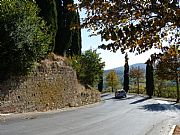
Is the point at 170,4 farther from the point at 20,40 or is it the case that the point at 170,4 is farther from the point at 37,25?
the point at 37,25

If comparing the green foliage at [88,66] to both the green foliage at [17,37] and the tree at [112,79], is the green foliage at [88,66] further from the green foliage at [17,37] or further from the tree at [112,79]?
the tree at [112,79]

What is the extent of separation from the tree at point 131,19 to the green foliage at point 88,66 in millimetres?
34193

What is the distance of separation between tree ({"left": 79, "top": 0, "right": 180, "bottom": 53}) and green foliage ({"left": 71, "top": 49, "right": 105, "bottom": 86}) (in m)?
34.2

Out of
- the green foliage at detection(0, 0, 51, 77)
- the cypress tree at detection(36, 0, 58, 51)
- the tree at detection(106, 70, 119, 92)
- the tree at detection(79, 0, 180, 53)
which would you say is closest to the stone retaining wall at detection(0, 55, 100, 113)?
the green foliage at detection(0, 0, 51, 77)

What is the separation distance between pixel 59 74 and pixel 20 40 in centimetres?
974

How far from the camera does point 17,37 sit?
26.0 m

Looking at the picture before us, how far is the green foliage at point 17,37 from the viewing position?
25891 millimetres

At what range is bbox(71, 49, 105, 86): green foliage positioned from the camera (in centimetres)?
4505

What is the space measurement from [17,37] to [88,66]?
27333mm

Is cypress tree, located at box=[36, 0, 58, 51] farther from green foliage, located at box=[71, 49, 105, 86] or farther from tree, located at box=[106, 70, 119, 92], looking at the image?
tree, located at box=[106, 70, 119, 92]

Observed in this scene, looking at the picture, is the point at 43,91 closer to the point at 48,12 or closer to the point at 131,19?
the point at 48,12

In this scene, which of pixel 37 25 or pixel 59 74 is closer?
pixel 37 25

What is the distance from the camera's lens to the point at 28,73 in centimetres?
2833

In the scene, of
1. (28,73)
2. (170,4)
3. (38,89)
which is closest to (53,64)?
(38,89)
